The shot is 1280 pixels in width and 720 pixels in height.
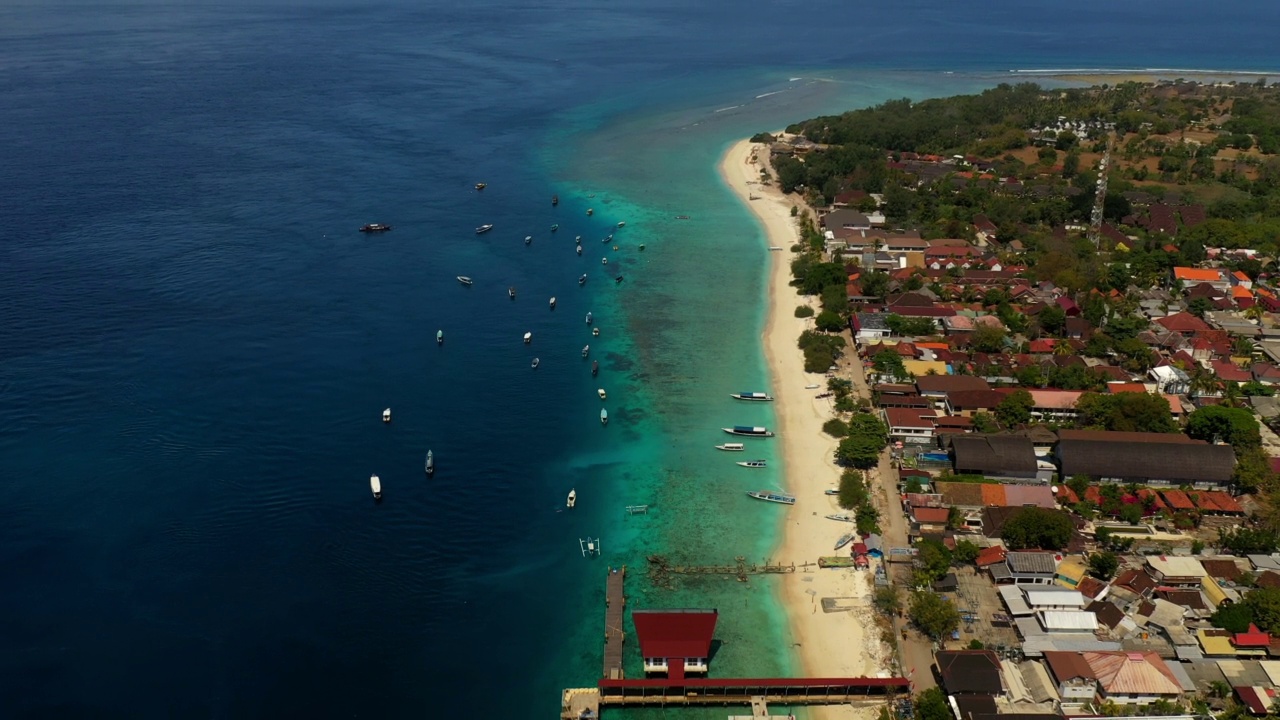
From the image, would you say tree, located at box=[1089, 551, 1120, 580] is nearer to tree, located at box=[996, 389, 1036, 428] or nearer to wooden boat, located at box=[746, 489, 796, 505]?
tree, located at box=[996, 389, 1036, 428]

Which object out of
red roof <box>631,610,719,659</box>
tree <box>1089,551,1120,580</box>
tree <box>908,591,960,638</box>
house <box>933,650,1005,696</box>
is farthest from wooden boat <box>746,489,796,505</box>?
tree <box>1089,551,1120,580</box>

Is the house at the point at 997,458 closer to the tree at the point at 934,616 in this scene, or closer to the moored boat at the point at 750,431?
the moored boat at the point at 750,431

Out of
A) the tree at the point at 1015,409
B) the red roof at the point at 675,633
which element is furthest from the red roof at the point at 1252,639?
the red roof at the point at 675,633

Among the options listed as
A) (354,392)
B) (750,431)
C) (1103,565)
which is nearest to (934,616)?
(1103,565)

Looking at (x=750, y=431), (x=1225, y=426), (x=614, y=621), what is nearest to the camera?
(x=614, y=621)

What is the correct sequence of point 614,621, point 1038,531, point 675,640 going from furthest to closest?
point 1038,531, point 614,621, point 675,640

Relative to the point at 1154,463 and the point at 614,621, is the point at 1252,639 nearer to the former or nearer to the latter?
the point at 1154,463
